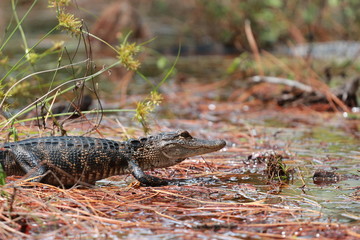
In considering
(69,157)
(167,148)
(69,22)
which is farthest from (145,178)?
(69,22)

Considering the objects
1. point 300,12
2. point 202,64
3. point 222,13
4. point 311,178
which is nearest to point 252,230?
point 311,178

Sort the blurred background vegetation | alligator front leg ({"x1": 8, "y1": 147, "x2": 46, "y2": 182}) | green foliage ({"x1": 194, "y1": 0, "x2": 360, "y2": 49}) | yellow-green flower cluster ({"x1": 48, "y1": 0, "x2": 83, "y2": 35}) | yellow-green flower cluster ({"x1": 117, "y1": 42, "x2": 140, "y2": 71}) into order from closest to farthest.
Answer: alligator front leg ({"x1": 8, "y1": 147, "x2": 46, "y2": 182})
yellow-green flower cluster ({"x1": 48, "y1": 0, "x2": 83, "y2": 35})
yellow-green flower cluster ({"x1": 117, "y1": 42, "x2": 140, "y2": 71})
the blurred background vegetation
green foliage ({"x1": 194, "y1": 0, "x2": 360, "y2": 49})

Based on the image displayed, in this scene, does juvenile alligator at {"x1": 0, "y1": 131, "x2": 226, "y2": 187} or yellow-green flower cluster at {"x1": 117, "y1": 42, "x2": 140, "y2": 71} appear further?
yellow-green flower cluster at {"x1": 117, "y1": 42, "x2": 140, "y2": 71}

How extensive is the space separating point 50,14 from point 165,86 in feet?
47.6

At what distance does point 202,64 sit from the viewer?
47.0ft

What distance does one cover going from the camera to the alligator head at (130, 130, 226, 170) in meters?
4.32

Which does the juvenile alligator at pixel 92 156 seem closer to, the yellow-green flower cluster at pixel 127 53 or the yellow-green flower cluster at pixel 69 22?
the yellow-green flower cluster at pixel 127 53

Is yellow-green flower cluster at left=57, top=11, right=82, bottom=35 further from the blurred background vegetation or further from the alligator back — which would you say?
the blurred background vegetation

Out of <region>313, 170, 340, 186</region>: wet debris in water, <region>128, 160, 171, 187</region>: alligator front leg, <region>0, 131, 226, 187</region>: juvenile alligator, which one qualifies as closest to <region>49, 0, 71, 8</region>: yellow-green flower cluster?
<region>0, 131, 226, 187</region>: juvenile alligator

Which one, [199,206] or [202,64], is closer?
[199,206]

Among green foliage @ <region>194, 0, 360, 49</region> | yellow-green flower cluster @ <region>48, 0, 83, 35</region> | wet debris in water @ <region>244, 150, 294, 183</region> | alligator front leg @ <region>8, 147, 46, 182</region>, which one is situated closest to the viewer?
alligator front leg @ <region>8, 147, 46, 182</region>

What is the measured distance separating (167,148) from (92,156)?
59 cm

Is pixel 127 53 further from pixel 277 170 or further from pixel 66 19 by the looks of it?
pixel 277 170

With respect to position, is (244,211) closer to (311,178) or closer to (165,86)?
(311,178)
